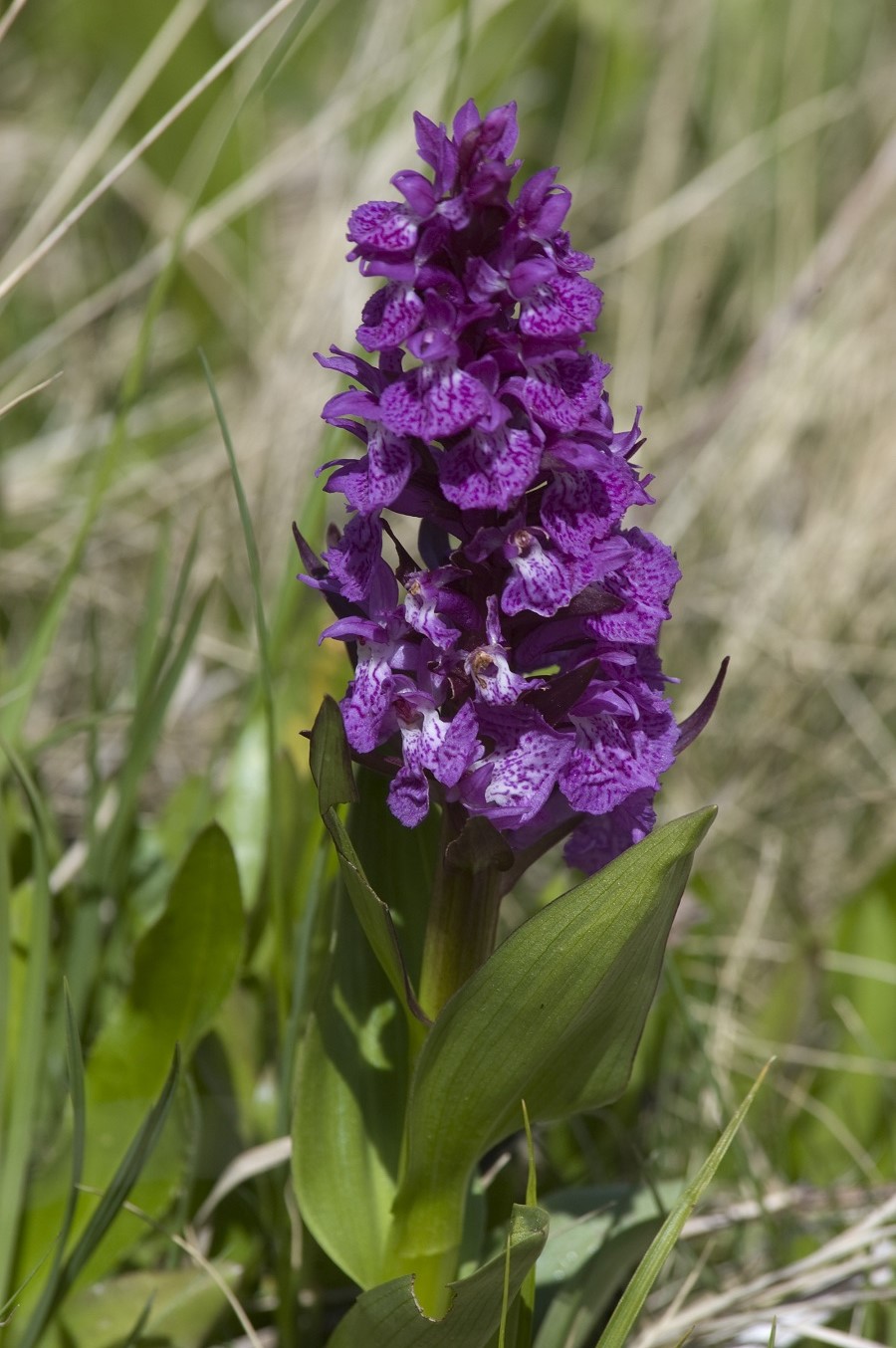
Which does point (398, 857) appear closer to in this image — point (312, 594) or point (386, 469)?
point (386, 469)

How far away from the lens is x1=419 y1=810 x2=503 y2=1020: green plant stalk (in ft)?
4.59

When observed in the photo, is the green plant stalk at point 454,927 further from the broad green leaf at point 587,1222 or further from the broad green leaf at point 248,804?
the broad green leaf at point 248,804

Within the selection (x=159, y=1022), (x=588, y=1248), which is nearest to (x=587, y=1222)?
(x=588, y=1248)

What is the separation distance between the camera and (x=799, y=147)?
14.3 feet

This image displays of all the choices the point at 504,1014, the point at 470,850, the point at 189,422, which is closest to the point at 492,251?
the point at 470,850

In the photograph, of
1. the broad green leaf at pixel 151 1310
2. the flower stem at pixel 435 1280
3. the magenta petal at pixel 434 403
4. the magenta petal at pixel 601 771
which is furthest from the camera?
the broad green leaf at pixel 151 1310

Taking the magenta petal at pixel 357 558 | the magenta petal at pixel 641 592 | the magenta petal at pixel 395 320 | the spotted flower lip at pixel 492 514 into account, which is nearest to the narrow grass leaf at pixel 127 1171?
the spotted flower lip at pixel 492 514

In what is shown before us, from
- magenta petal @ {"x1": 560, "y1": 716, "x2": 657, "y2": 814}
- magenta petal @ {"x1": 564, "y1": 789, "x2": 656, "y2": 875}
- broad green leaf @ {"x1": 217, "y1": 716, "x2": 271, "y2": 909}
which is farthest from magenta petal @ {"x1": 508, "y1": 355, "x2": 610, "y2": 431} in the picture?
broad green leaf @ {"x1": 217, "y1": 716, "x2": 271, "y2": 909}

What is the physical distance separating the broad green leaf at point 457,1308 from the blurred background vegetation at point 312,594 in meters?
0.19

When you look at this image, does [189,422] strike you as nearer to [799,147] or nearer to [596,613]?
[799,147]

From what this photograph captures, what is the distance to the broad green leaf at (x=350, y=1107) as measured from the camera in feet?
5.12

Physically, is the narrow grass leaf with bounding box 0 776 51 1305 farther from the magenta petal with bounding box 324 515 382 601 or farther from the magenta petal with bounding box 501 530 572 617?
the magenta petal with bounding box 501 530 572 617

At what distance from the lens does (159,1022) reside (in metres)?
1.82

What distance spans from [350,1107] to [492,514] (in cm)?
79
